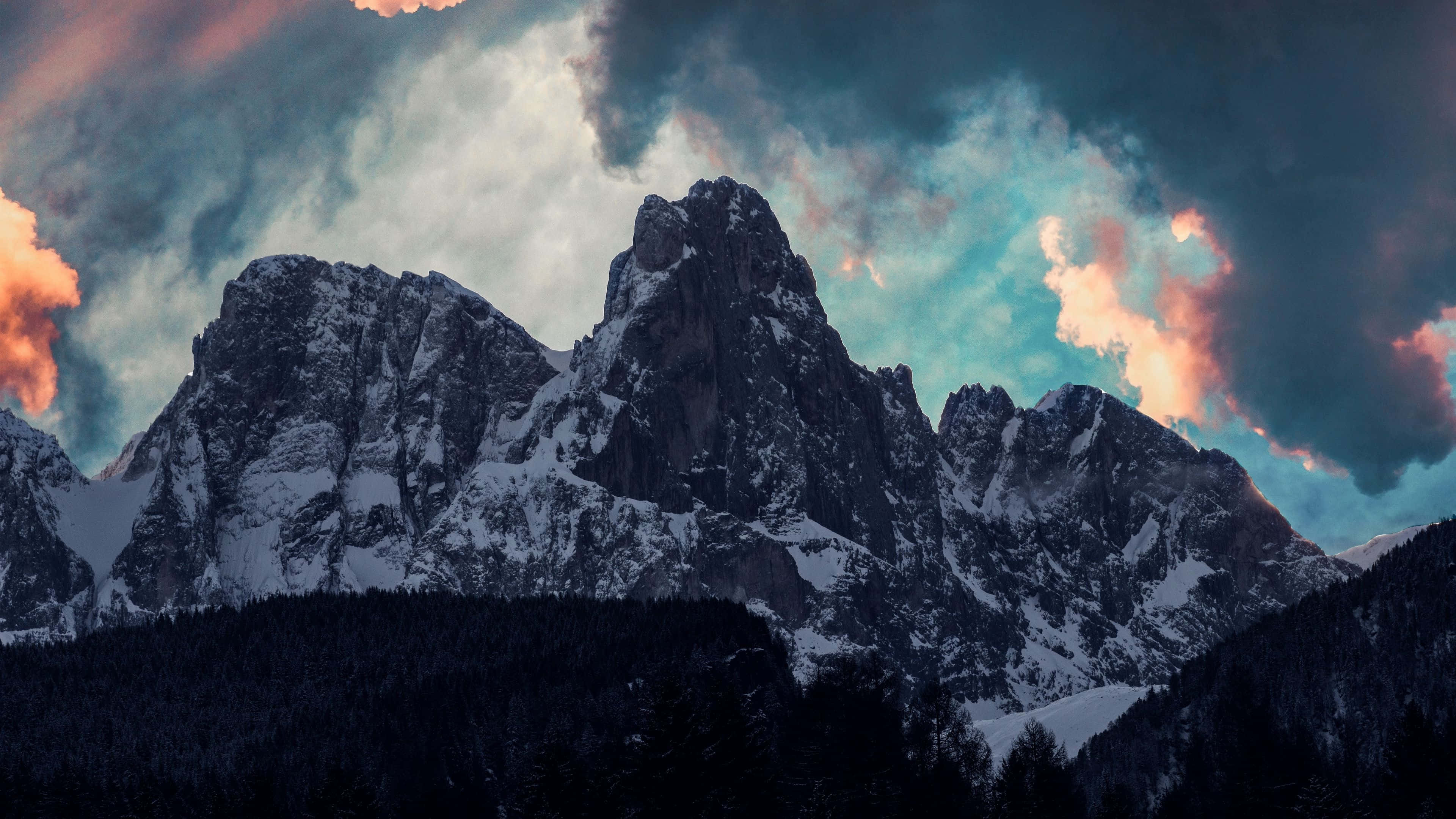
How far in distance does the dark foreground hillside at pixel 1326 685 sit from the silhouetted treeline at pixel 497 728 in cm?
1971

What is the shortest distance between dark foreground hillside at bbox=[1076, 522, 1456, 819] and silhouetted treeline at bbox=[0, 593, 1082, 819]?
64.7ft

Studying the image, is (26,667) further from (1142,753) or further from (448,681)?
(1142,753)

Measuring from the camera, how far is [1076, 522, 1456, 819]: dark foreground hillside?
155 meters

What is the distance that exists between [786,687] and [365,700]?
1607 inches

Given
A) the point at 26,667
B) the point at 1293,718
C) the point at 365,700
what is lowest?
the point at 1293,718

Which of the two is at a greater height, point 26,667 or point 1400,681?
point 26,667

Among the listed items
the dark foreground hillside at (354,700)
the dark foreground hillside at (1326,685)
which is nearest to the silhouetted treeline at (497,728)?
the dark foreground hillside at (354,700)

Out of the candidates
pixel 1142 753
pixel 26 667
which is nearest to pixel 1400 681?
pixel 1142 753

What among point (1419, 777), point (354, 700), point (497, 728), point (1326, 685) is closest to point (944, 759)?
point (1419, 777)

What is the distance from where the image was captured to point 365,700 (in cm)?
16812

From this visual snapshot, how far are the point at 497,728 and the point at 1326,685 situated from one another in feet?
269

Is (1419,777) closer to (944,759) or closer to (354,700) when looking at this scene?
(944,759)

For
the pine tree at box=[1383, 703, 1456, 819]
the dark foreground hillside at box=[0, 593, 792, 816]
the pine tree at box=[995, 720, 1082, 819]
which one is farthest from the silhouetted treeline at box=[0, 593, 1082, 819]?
the pine tree at box=[1383, 703, 1456, 819]

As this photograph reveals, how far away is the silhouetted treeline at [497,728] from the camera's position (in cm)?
7562
